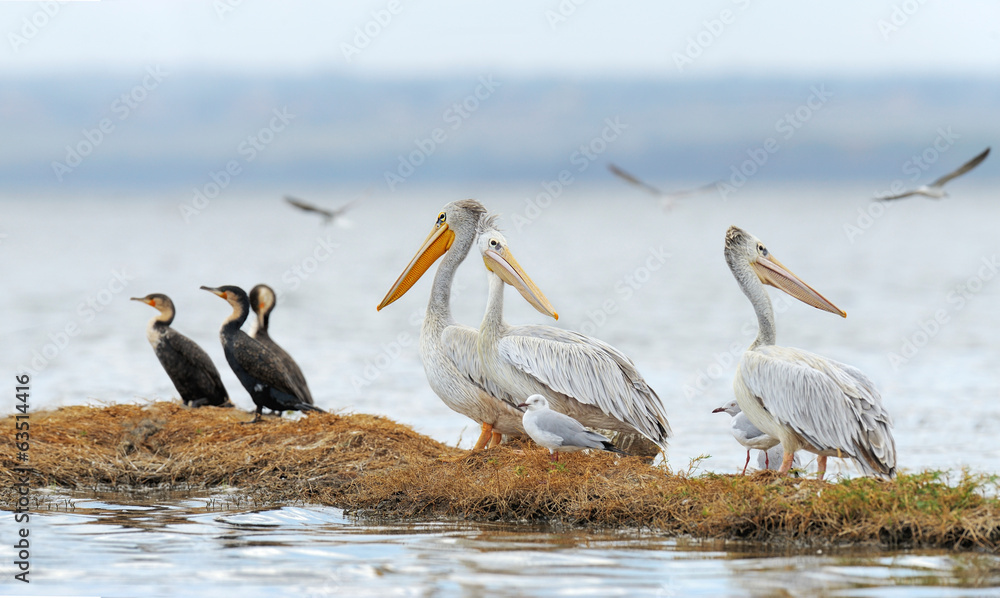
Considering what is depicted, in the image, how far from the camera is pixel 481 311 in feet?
87.7

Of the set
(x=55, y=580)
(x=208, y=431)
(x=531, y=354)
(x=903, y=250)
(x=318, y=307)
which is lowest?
(x=55, y=580)

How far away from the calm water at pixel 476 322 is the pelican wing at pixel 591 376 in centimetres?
135

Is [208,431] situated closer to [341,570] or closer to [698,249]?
[341,570]

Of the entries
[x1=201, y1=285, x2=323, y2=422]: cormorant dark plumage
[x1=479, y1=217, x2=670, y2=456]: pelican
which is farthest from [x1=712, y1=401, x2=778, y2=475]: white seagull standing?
[x1=201, y1=285, x2=323, y2=422]: cormorant dark plumage

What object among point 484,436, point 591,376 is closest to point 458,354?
point 484,436

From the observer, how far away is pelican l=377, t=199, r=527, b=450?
25.1 feet

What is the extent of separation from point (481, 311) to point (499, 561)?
70.7ft

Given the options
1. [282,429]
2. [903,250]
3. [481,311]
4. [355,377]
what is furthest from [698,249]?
[282,429]

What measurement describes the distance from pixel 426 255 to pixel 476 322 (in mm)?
16226

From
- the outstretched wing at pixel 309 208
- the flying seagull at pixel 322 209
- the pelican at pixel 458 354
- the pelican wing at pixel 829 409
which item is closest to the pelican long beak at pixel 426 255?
the pelican at pixel 458 354

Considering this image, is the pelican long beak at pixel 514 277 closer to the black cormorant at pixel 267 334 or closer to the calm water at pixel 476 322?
the calm water at pixel 476 322

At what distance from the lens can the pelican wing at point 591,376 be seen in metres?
7.27

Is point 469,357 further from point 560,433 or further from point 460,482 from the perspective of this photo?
point 460,482

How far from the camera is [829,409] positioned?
616cm
